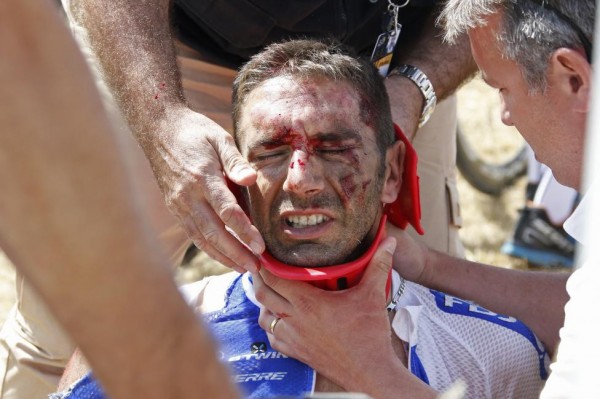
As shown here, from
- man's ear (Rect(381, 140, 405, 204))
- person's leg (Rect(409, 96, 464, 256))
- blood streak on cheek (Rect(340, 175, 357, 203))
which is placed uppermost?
blood streak on cheek (Rect(340, 175, 357, 203))

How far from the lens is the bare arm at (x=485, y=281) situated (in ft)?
9.36

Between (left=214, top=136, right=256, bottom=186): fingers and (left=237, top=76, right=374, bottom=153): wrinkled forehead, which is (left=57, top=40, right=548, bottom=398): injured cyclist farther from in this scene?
(left=214, top=136, right=256, bottom=186): fingers

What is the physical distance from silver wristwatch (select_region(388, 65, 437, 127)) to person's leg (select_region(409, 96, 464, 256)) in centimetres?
24

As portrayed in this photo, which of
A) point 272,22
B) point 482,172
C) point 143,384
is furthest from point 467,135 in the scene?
point 143,384

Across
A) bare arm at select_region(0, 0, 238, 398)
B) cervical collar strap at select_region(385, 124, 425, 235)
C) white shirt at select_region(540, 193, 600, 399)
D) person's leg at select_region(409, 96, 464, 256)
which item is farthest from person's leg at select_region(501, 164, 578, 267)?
bare arm at select_region(0, 0, 238, 398)

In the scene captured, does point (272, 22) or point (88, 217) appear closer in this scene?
point (88, 217)

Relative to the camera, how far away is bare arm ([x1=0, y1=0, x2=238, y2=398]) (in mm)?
853

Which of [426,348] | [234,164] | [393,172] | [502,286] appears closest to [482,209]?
[502,286]

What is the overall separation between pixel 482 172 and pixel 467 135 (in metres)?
0.66

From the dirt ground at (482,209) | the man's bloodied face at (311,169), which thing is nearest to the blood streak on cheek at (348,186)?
the man's bloodied face at (311,169)

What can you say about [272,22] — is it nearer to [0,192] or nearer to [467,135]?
[0,192]

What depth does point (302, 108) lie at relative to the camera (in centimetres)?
258

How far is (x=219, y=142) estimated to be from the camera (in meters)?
2.53

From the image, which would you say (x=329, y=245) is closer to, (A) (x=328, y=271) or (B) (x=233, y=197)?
(A) (x=328, y=271)
